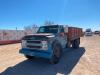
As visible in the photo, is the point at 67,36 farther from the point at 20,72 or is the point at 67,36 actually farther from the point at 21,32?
the point at 21,32

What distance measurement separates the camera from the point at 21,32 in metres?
27.5

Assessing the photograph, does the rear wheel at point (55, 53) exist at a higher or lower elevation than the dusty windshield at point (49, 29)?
lower

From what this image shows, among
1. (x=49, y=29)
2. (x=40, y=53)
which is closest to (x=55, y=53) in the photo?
(x=40, y=53)

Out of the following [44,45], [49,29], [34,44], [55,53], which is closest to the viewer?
[44,45]

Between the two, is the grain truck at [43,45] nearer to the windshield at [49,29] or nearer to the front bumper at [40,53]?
the front bumper at [40,53]

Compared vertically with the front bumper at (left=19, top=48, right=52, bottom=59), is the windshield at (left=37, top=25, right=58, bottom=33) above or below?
above

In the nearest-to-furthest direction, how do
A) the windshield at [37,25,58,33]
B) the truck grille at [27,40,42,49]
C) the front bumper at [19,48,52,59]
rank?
the front bumper at [19,48,52,59] < the truck grille at [27,40,42,49] < the windshield at [37,25,58,33]

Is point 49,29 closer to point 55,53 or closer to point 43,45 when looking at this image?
point 55,53

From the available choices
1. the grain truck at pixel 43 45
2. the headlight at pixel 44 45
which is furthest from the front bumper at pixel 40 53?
the headlight at pixel 44 45

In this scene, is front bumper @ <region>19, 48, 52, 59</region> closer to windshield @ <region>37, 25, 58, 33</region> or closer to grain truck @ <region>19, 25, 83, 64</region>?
grain truck @ <region>19, 25, 83, 64</region>

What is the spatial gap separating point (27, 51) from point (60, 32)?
2.61m

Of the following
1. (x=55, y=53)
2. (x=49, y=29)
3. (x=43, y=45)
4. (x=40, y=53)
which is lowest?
(x=55, y=53)

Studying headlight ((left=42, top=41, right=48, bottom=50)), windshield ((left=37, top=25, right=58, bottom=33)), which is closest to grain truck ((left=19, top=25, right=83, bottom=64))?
headlight ((left=42, top=41, right=48, bottom=50))

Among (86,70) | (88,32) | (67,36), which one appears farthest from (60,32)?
(88,32)
